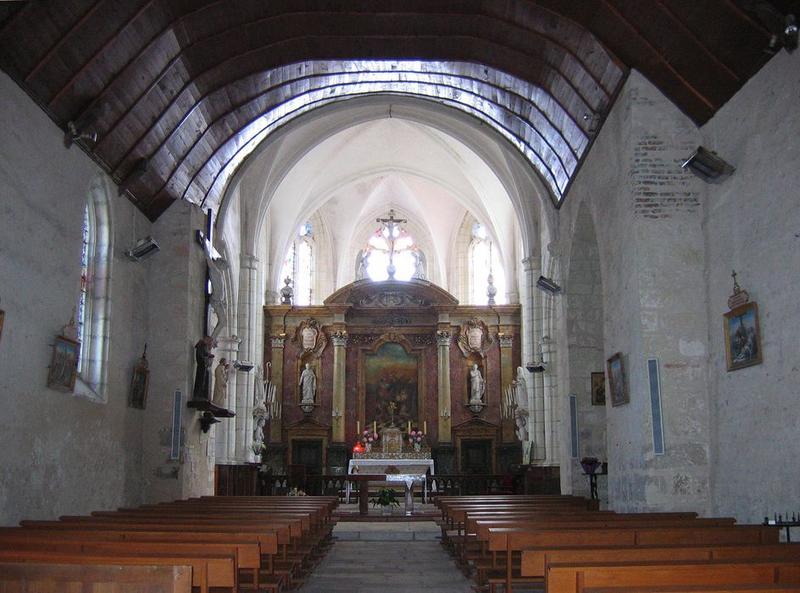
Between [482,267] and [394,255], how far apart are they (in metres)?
3.23

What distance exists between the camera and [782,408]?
8812mm

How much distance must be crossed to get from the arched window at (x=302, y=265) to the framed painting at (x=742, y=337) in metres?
21.0

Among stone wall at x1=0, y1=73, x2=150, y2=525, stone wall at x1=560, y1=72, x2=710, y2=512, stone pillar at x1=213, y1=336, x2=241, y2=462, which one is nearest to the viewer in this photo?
stone wall at x1=0, y1=73, x2=150, y2=525

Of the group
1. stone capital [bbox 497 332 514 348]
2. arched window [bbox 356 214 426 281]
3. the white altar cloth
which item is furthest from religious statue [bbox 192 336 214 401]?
arched window [bbox 356 214 426 281]

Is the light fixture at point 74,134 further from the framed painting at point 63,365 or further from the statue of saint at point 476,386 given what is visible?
the statue of saint at point 476,386

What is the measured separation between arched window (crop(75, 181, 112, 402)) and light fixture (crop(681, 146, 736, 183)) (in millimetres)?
8237

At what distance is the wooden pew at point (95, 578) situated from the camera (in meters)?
4.48

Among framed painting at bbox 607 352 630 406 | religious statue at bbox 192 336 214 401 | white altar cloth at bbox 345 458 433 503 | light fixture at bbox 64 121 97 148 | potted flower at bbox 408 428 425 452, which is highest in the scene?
light fixture at bbox 64 121 97 148

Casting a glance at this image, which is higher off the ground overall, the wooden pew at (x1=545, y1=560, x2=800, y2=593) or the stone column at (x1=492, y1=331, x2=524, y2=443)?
the stone column at (x1=492, y1=331, x2=524, y2=443)

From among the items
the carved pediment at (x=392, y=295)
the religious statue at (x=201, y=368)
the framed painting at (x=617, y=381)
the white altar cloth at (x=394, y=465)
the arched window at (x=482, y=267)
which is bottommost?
the white altar cloth at (x=394, y=465)

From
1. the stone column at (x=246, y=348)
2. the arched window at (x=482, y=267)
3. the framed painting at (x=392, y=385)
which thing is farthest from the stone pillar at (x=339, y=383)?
the arched window at (x=482, y=267)

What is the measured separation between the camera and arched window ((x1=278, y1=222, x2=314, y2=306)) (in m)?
30.2

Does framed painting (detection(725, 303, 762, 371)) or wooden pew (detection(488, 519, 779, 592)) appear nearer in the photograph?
wooden pew (detection(488, 519, 779, 592))

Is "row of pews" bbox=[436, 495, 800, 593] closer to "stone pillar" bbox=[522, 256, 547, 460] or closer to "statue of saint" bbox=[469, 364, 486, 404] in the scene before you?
"stone pillar" bbox=[522, 256, 547, 460]
